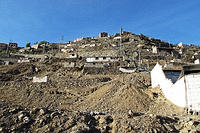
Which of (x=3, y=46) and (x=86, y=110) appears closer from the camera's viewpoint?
(x=86, y=110)

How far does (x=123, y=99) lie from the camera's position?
11469mm

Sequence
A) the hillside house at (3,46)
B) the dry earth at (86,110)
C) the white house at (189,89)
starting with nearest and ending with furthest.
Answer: the dry earth at (86,110), the white house at (189,89), the hillside house at (3,46)

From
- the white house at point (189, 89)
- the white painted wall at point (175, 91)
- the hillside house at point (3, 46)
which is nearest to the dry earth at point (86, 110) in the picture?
the white painted wall at point (175, 91)

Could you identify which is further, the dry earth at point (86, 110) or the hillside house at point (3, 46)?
the hillside house at point (3, 46)

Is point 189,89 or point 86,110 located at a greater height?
point 189,89

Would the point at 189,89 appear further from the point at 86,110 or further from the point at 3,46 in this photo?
the point at 3,46

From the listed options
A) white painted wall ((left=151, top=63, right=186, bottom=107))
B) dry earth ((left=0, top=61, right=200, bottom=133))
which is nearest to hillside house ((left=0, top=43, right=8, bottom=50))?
dry earth ((left=0, top=61, right=200, bottom=133))

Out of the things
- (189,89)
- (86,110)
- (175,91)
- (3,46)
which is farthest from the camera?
(3,46)

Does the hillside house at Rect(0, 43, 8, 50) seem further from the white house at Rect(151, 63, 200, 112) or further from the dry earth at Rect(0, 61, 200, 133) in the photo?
the white house at Rect(151, 63, 200, 112)

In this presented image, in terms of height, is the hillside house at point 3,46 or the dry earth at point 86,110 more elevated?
the hillside house at point 3,46

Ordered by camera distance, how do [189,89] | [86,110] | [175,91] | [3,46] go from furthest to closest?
[3,46]
[86,110]
[175,91]
[189,89]

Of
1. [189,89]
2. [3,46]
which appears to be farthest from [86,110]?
[3,46]

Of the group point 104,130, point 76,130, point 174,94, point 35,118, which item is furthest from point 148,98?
point 35,118

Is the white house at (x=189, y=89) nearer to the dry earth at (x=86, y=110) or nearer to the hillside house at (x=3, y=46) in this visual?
the dry earth at (x=86, y=110)
